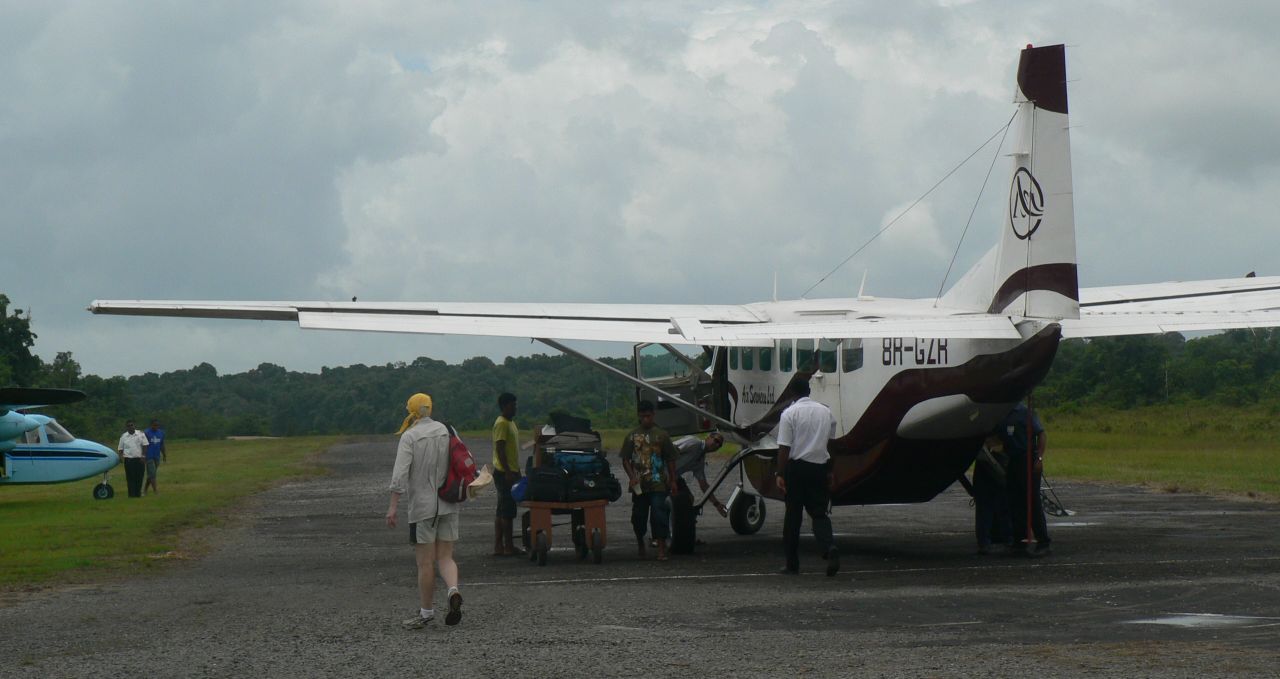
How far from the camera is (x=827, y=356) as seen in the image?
14547mm

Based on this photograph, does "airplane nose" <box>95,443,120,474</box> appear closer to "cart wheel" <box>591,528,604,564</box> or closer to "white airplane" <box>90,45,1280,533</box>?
"white airplane" <box>90,45,1280,533</box>

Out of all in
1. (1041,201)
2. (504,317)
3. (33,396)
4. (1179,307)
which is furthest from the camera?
(33,396)

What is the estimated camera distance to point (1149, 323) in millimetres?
12500

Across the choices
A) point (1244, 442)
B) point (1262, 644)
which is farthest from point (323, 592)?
point (1244, 442)

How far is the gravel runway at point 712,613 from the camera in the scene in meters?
8.22

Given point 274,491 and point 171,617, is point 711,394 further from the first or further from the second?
point 274,491

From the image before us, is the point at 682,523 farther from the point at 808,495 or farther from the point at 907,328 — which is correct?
the point at 907,328

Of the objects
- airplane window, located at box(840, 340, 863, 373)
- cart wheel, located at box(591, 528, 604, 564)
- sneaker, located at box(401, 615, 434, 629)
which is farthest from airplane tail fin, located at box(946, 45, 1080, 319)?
sneaker, located at box(401, 615, 434, 629)

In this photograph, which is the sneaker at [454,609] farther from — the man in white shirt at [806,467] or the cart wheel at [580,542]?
the cart wheel at [580,542]

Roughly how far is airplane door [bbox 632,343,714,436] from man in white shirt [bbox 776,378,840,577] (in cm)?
435

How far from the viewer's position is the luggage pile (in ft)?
46.6

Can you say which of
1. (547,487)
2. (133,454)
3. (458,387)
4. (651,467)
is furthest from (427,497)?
(458,387)

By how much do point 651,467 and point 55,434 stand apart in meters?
20.0

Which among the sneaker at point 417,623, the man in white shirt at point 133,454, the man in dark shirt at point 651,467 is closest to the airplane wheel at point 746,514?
the man in dark shirt at point 651,467
